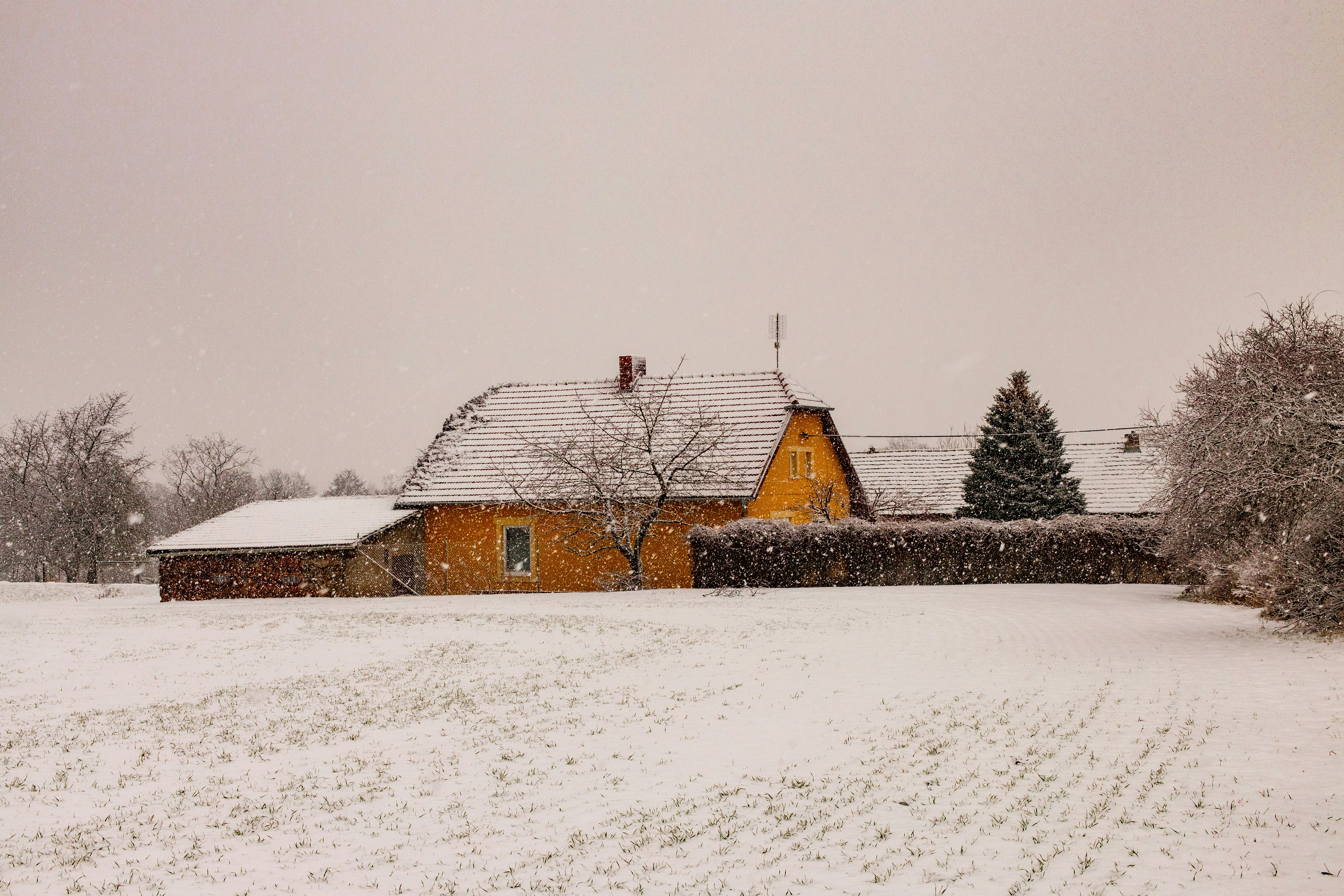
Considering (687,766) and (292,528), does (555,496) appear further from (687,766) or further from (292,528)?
(687,766)

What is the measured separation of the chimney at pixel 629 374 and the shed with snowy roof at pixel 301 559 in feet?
25.6

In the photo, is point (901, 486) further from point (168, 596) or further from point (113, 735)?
point (113, 735)

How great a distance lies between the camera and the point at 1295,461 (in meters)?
14.4

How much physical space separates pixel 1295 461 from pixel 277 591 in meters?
27.0

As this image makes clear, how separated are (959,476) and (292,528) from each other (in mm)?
27277

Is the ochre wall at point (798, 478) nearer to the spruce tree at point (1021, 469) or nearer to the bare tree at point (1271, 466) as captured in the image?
the spruce tree at point (1021, 469)

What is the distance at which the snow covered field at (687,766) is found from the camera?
19.0 feet

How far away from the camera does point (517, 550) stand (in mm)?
31562

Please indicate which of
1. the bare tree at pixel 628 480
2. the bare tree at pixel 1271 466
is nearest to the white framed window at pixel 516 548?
the bare tree at pixel 628 480

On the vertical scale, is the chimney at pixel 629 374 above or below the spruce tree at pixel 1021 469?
above

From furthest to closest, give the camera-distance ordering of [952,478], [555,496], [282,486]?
[282,486] < [952,478] < [555,496]

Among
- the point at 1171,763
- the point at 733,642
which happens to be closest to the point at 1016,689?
the point at 1171,763

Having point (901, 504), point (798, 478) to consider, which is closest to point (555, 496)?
point (798, 478)

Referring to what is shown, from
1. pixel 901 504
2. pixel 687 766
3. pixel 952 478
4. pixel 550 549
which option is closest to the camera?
pixel 687 766
